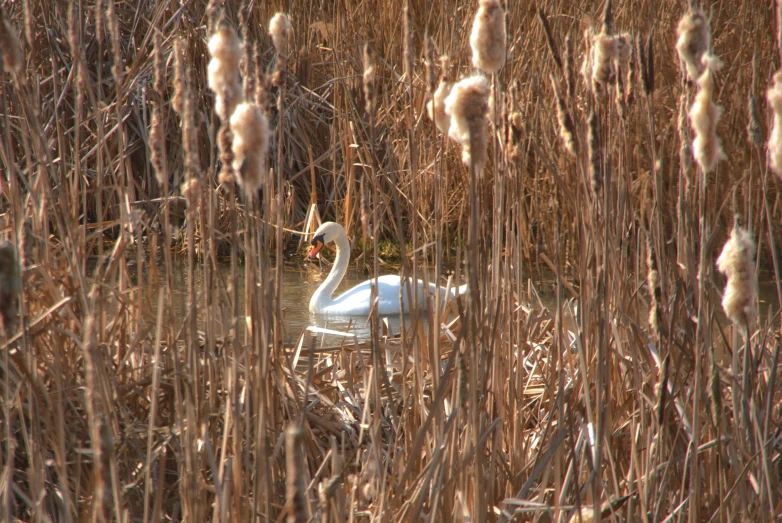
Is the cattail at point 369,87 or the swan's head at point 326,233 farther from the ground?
the cattail at point 369,87

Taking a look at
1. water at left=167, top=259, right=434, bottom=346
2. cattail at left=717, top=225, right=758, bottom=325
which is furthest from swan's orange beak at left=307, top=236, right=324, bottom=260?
cattail at left=717, top=225, right=758, bottom=325

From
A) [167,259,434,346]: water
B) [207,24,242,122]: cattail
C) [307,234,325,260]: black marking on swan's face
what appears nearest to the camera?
[207,24,242,122]: cattail

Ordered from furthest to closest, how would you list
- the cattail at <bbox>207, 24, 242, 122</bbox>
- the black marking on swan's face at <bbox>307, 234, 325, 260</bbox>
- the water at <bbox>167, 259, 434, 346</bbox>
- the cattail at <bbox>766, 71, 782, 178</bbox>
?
1. the black marking on swan's face at <bbox>307, 234, 325, 260</bbox>
2. the water at <bbox>167, 259, 434, 346</bbox>
3. the cattail at <bbox>207, 24, 242, 122</bbox>
4. the cattail at <bbox>766, 71, 782, 178</bbox>

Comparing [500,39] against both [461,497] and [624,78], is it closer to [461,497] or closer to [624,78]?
[624,78]

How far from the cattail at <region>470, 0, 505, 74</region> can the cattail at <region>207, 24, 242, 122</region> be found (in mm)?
353

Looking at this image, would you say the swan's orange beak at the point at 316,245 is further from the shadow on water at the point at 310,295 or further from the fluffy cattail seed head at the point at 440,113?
the fluffy cattail seed head at the point at 440,113

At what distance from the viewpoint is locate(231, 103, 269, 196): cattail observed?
0.97 m

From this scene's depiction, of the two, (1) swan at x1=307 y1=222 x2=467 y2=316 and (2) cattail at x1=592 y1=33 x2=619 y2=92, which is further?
(1) swan at x1=307 y1=222 x2=467 y2=316

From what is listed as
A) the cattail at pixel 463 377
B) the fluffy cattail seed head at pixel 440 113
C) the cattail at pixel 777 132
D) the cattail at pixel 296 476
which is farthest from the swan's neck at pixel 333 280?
the cattail at pixel 296 476

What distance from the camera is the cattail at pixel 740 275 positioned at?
0.93m

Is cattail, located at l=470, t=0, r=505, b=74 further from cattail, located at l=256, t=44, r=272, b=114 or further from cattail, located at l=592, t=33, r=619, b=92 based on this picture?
cattail, located at l=256, t=44, r=272, b=114

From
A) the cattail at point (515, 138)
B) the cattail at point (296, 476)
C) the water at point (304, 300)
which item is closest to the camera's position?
the cattail at point (296, 476)

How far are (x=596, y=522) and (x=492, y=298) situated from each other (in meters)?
0.45

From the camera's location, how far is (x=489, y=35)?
1226 millimetres
